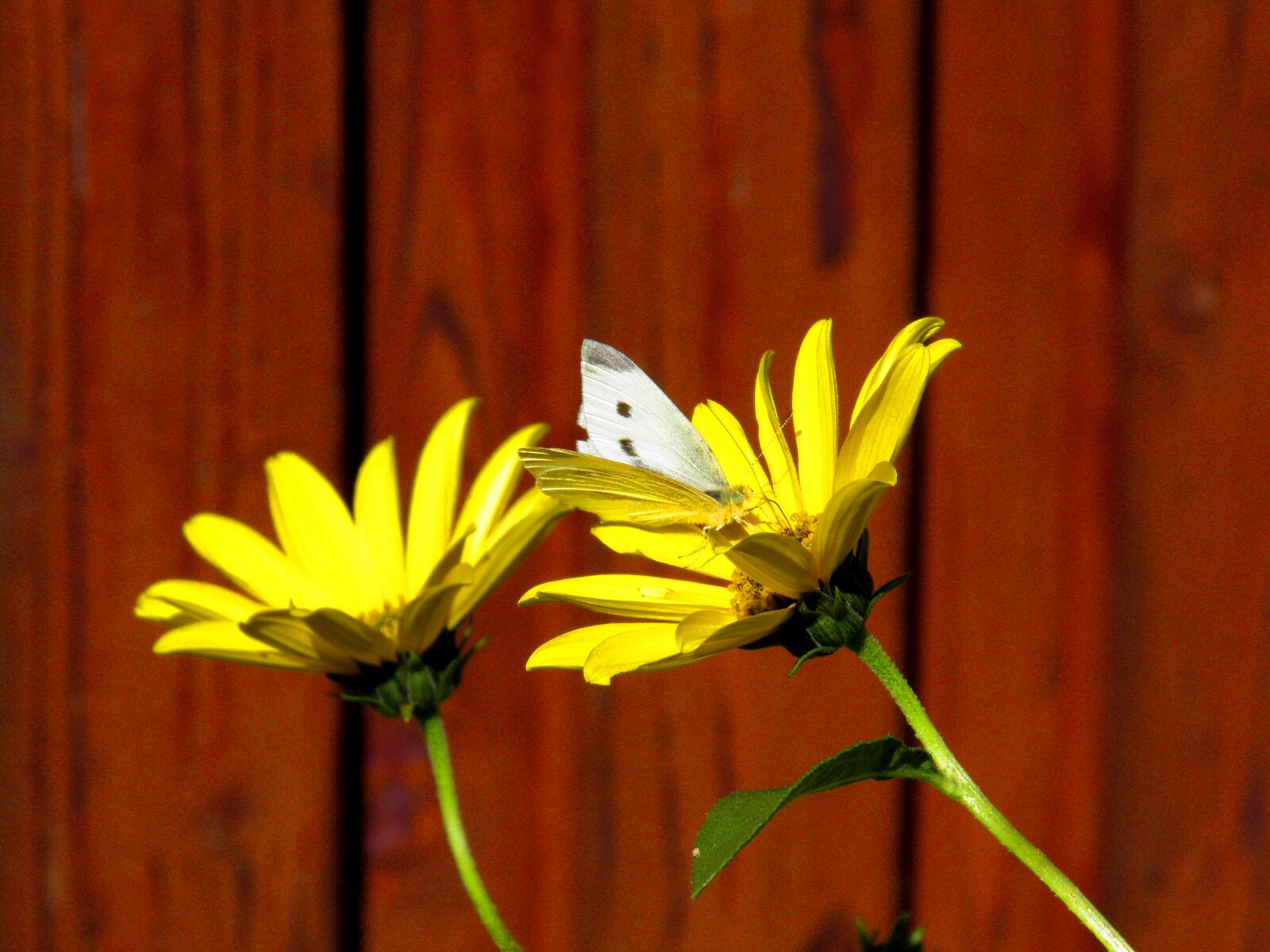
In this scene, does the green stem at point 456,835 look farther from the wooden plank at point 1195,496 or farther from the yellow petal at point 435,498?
the wooden plank at point 1195,496

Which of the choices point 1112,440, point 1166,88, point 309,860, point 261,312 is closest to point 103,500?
point 261,312

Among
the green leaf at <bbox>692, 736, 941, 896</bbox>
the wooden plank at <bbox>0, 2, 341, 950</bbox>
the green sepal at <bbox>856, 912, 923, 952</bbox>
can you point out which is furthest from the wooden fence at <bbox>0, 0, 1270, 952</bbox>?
the green leaf at <bbox>692, 736, 941, 896</bbox>

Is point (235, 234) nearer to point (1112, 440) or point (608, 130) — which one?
point (608, 130)

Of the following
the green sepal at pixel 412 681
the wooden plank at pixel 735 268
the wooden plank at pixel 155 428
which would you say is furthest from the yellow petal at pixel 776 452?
the wooden plank at pixel 155 428

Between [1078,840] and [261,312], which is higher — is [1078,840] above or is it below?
below

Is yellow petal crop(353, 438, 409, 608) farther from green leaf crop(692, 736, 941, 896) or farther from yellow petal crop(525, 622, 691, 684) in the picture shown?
green leaf crop(692, 736, 941, 896)

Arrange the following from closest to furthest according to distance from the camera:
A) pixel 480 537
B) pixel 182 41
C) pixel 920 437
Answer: pixel 480 537 → pixel 182 41 → pixel 920 437
